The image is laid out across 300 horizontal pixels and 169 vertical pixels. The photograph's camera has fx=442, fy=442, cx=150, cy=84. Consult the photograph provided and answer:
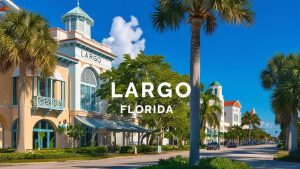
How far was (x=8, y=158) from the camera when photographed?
32.2 m

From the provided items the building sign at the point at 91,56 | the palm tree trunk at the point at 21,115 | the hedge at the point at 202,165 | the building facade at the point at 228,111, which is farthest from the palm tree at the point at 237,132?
the hedge at the point at 202,165

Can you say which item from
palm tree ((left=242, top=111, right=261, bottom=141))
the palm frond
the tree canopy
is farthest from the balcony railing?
palm tree ((left=242, top=111, right=261, bottom=141))

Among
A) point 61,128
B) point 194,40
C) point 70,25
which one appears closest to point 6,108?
point 61,128

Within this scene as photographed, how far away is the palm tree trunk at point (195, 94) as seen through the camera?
17047 millimetres

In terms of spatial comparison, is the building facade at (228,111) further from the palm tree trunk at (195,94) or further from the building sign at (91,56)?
the palm tree trunk at (195,94)

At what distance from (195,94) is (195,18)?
313 cm

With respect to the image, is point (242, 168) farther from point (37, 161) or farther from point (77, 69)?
point (77, 69)

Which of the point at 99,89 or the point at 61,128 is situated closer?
the point at 61,128

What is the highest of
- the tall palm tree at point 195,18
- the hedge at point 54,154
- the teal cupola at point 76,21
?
the teal cupola at point 76,21

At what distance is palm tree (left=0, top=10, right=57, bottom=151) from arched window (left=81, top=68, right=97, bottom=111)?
1405 centimetres

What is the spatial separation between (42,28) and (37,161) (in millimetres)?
10473

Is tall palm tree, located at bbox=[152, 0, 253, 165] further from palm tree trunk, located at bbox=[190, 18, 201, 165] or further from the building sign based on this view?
the building sign

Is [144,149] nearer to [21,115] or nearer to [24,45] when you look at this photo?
[21,115]

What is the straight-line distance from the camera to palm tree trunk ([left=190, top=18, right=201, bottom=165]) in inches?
671
